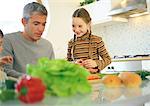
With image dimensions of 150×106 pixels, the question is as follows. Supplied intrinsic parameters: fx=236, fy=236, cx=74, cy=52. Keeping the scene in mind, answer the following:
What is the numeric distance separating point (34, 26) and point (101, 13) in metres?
2.46

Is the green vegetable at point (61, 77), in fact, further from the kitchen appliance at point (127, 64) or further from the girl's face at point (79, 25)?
the kitchen appliance at point (127, 64)

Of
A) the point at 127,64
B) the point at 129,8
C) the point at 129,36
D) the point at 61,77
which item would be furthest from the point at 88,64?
the point at 129,36

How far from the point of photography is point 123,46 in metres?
3.70

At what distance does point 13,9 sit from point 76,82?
11.2 feet

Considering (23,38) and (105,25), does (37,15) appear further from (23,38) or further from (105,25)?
(105,25)

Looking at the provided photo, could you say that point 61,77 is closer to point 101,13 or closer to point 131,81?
point 131,81

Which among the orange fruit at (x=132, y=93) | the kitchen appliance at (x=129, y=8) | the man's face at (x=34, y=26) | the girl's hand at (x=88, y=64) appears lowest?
the orange fruit at (x=132, y=93)

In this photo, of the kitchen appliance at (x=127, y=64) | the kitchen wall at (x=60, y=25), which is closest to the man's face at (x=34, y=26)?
the kitchen appliance at (x=127, y=64)

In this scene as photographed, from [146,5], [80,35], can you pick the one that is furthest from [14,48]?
[146,5]

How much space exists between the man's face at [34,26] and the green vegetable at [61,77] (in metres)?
0.78

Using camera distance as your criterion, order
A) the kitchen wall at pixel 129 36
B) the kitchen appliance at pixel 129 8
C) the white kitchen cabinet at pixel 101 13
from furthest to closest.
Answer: the white kitchen cabinet at pixel 101 13, the kitchen wall at pixel 129 36, the kitchen appliance at pixel 129 8

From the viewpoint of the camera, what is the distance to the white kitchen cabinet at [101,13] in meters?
3.54

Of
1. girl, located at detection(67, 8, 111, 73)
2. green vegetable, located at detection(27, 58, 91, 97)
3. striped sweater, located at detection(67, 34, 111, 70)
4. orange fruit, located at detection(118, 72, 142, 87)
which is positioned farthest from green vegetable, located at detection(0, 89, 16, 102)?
striped sweater, located at detection(67, 34, 111, 70)

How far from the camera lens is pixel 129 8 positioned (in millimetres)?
3203
